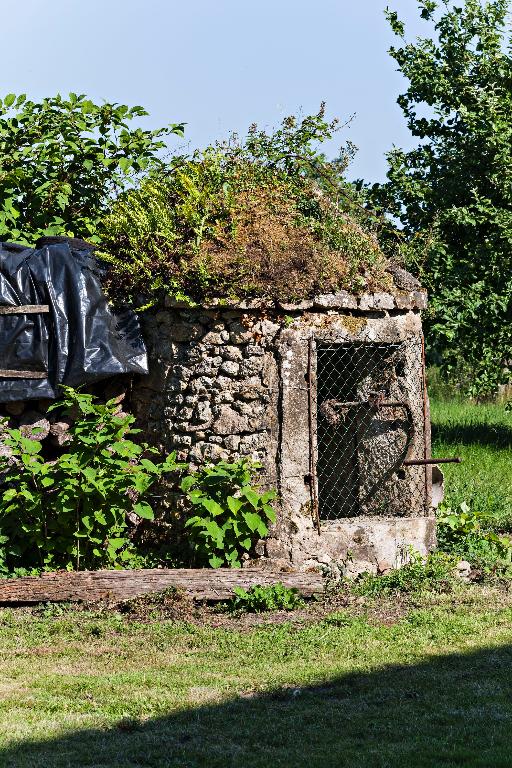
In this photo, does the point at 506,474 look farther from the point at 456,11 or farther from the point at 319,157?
the point at 456,11

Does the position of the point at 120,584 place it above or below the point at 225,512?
below

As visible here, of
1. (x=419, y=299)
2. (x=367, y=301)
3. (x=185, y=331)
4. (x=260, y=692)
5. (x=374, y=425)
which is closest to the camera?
(x=260, y=692)

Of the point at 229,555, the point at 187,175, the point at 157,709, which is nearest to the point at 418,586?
the point at 229,555

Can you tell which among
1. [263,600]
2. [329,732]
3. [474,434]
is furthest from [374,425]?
[474,434]

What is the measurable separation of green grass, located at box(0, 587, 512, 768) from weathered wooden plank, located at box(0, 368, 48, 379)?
1.83 metres

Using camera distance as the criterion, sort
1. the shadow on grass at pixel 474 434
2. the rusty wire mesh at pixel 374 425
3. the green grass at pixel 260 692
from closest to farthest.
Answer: the green grass at pixel 260 692 < the rusty wire mesh at pixel 374 425 < the shadow on grass at pixel 474 434

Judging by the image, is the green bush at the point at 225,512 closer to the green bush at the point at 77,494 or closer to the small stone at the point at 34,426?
the green bush at the point at 77,494

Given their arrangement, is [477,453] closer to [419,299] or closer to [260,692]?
[419,299]

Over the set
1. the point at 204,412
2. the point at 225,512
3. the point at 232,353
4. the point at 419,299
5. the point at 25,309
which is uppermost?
the point at 419,299

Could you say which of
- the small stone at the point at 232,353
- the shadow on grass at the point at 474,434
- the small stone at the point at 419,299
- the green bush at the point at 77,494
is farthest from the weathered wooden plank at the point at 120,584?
the shadow on grass at the point at 474,434

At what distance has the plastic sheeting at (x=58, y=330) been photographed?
7742mm

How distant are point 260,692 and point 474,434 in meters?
10.1

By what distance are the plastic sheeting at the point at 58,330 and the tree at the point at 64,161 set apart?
1.40 metres

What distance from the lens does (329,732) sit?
484 centimetres
